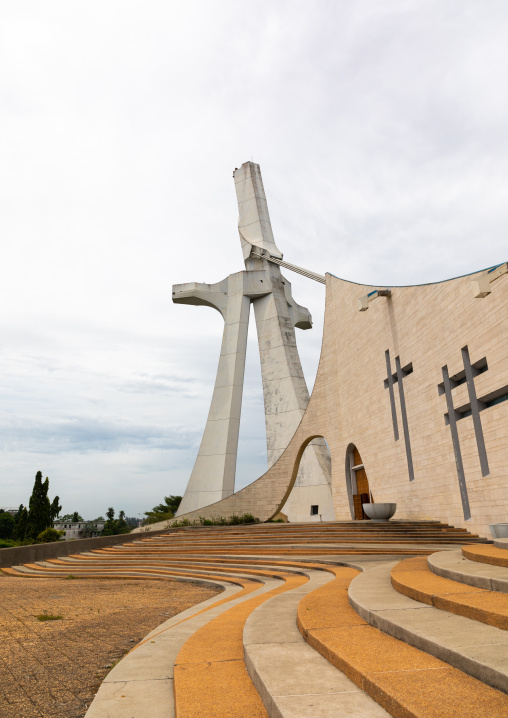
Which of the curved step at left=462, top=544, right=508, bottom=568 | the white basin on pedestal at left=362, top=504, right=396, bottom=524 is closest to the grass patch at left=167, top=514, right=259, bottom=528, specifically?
the white basin on pedestal at left=362, top=504, right=396, bottom=524

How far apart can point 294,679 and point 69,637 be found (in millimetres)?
2912

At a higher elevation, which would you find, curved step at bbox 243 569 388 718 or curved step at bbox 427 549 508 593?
curved step at bbox 427 549 508 593

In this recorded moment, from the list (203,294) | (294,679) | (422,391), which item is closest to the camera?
(294,679)

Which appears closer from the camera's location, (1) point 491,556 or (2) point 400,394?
(1) point 491,556

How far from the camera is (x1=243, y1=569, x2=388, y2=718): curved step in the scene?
6.58 ft

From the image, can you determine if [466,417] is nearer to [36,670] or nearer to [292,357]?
[36,670]

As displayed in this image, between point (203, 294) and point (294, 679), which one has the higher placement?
point (203, 294)

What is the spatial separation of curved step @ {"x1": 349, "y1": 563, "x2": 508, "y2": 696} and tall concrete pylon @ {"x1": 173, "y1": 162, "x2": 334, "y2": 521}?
20.1m

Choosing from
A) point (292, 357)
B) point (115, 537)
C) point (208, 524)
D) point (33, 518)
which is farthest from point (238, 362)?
point (33, 518)

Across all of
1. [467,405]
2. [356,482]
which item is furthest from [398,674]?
[356,482]

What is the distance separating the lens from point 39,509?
1028 inches

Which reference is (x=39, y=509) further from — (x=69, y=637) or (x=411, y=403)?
(x=69, y=637)

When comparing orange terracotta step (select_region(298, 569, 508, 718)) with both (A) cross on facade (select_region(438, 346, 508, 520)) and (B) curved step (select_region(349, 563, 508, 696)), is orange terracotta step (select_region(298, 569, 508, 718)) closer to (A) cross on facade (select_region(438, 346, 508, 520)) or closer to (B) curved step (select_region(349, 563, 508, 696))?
(B) curved step (select_region(349, 563, 508, 696))

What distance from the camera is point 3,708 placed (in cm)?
269
